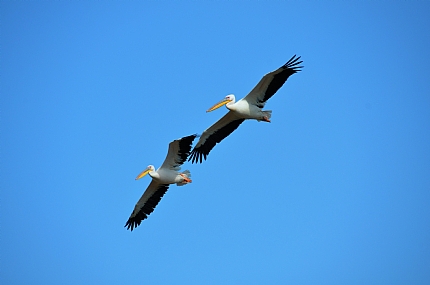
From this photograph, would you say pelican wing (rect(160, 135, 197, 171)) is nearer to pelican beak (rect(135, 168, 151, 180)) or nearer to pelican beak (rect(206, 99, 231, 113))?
pelican beak (rect(135, 168, 151, 180))

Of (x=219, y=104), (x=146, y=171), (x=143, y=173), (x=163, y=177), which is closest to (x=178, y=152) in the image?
(x=163, y=177)

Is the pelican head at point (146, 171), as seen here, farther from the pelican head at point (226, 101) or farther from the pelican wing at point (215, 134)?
the pelican head at point (226, 101)

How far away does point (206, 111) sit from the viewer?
62.7 feet

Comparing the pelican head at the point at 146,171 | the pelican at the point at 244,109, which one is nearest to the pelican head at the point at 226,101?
the pelican at the point at 244,109

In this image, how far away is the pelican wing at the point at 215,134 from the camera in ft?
61.9

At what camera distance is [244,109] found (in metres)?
18.2

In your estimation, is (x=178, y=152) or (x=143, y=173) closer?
(x=178, y=152)

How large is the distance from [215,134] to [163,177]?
173 cm

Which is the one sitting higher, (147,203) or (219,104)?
(219,104)

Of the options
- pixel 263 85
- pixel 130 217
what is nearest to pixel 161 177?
pixel 130 217

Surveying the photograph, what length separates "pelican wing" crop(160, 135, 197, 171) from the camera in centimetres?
1792

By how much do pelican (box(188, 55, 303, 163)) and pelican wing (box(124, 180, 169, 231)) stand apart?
108cm

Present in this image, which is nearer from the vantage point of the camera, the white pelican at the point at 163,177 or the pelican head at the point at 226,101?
the white pelican at the point at 163,177

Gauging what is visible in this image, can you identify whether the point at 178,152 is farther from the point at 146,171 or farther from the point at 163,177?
the point at 146,171
